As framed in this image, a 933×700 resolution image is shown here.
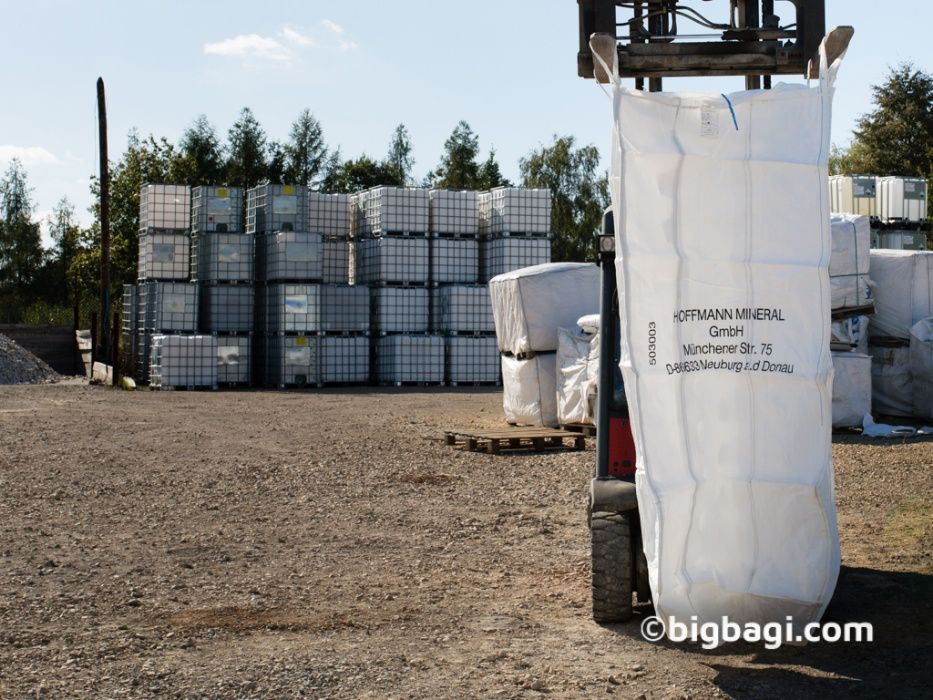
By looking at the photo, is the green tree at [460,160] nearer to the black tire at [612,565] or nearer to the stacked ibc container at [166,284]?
the stacked ibc container at [166,284]

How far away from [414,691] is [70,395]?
16407mm

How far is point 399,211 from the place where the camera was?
70.3 ft

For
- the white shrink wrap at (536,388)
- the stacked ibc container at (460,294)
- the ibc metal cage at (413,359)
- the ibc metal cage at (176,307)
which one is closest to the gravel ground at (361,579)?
the white shrink wrap at (536,388)

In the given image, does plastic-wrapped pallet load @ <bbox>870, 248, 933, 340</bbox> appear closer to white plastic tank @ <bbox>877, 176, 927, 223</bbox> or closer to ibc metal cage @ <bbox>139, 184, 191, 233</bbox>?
white plastic tank @ <bbox>877, 176, 927, 223</bbox>

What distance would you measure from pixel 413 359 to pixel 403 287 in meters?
1.36

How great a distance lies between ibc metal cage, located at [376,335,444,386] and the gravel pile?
7.42m

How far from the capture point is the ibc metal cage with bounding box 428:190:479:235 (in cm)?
2162

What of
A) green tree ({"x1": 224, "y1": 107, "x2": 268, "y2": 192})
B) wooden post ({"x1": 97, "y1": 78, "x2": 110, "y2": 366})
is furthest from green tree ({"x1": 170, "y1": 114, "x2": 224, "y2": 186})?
wooden post ({"x1": 97, "y1": 78, "x2": 110, "y2": 366})

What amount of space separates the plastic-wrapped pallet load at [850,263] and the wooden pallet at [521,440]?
3.26 m

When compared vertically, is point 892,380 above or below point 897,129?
below

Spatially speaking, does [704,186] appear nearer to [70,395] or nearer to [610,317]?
[610,317]

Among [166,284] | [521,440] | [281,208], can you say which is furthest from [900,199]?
[166,284]

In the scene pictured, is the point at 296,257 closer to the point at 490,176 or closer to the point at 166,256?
the point at 166,256

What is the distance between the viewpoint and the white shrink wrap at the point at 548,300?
13.1 metres
